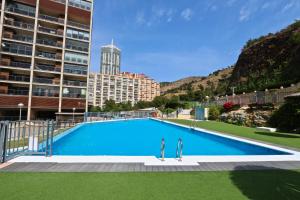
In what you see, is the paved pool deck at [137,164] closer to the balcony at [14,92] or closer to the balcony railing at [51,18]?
the balcony at [14,92]

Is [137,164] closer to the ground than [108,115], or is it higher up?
closer to the ground

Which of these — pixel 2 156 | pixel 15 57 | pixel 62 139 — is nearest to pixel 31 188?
pixel 2 156

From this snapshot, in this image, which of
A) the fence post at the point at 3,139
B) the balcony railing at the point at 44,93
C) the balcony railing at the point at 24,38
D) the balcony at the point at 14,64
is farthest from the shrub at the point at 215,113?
the balcony railing at the point at 24,38

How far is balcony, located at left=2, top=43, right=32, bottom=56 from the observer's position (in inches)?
1305

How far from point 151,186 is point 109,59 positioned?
171865mm

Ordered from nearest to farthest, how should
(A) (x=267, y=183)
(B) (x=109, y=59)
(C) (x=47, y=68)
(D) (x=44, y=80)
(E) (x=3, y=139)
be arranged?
(A) (x=267, y=183)
(E) (x=3, y=139)
(D) (x=44, y=80)
(C) (x=47, y=68)
(B) (x=109, y=59)

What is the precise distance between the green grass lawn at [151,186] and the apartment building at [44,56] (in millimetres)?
31059

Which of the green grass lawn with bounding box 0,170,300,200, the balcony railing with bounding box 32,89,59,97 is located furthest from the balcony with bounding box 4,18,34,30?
the green grass lawn with bounding box 0,170,300,200

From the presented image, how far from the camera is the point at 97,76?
119562 mm

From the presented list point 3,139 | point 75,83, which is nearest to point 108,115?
point 75,83

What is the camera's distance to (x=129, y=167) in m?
5.83

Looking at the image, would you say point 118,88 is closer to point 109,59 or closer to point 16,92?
point 109,59

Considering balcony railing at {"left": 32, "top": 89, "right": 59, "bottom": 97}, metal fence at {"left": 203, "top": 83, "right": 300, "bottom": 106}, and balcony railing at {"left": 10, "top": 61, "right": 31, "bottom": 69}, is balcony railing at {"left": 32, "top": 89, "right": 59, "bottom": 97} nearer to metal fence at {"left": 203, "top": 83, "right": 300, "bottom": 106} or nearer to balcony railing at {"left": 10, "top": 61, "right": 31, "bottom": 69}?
balcony railing at {"left": 10, "top": 61, "right": 31, "bottom": 69}

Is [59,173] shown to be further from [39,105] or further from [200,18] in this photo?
[39,105]
